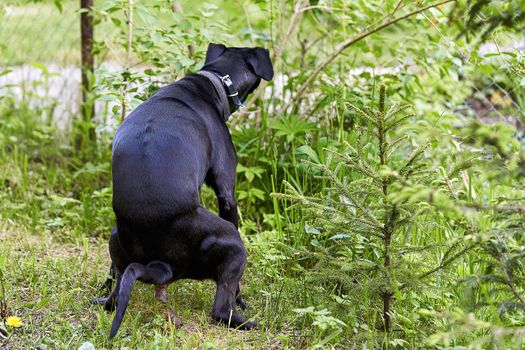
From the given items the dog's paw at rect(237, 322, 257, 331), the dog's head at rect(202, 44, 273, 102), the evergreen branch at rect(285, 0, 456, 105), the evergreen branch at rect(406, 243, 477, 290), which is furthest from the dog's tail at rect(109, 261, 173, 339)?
the evergreen branch at rect(285, 0, 456, 105)

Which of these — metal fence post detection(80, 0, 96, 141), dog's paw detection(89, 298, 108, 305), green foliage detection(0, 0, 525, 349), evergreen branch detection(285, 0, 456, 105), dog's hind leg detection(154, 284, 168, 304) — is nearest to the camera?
green foliage detection(0, 0, 525, 349)

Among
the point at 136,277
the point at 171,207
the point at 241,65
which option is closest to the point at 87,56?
the point at 241,65

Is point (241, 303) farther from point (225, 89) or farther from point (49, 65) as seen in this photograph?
point (49, 65)

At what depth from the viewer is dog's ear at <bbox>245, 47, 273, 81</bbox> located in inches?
177

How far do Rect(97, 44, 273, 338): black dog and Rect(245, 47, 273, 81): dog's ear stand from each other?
2.23 feet

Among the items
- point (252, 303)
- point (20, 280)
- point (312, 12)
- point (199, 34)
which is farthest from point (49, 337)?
point (312, 12)

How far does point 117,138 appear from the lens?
3553 millimetres

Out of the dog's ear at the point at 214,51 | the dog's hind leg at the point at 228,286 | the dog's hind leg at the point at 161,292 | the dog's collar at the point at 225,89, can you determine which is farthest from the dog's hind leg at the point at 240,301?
the dog's ear at the point at 214,51

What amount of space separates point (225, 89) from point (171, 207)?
1.22m

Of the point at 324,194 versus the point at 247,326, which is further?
the point at 324,194

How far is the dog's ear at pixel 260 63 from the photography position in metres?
4.49

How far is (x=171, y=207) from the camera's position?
3.27m

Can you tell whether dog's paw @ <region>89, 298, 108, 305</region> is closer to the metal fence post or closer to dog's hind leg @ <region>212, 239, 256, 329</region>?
dog's hind leg @ <region>212, 239, 256, 329</region>

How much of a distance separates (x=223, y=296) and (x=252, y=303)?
0.37 m
